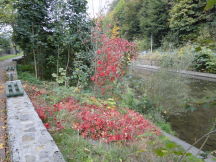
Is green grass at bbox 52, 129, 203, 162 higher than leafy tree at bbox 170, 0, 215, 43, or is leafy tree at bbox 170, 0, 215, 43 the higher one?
leafy tree at bbox 170, 0, 215, 43

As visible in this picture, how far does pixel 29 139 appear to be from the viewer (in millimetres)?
2094

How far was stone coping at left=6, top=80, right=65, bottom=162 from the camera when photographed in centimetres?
178

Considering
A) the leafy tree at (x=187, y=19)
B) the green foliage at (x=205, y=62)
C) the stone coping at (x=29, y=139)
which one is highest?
the leafy tree at (x=187, y=19)

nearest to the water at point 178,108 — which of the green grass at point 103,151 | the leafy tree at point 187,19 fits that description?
the green grass at point 103,151

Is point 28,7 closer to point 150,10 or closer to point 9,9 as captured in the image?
point 9,9

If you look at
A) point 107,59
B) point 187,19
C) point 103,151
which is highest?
point 187,19

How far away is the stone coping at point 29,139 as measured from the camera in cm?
178

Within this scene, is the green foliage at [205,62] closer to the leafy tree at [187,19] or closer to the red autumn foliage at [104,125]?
the leafy tree at [187,19]

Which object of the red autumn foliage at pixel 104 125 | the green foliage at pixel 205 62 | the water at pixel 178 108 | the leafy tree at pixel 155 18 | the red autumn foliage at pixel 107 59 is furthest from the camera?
the leafy tree at pixel 155 18

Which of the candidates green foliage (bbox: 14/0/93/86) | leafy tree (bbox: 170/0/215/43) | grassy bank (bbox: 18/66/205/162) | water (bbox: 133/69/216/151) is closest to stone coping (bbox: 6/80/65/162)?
grassy bank (bbox: 18/66/205/162)

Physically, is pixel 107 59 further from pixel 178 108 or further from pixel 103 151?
pixel 103 151

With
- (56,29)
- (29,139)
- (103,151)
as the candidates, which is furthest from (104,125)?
(56,29)

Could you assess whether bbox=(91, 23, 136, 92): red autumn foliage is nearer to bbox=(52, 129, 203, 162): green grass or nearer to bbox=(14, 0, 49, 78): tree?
bbox=(14, 0, 49, 78): tree

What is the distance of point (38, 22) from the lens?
666 cm
